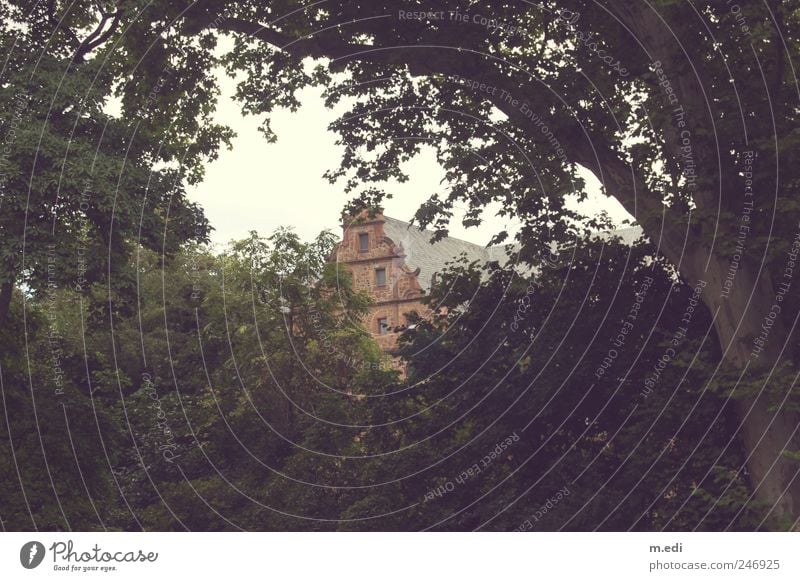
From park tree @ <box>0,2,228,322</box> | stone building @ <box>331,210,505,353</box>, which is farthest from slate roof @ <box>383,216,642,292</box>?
park tree @ <box>0,2,228,322</box>

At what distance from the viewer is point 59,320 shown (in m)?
34.1

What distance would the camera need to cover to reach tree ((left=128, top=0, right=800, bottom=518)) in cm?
1656

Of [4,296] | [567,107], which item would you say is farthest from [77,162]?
[567,107]

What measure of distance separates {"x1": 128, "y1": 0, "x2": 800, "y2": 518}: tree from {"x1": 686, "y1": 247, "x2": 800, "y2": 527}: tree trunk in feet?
0.10

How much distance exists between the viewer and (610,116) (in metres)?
20.4

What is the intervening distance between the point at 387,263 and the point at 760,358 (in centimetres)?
1731

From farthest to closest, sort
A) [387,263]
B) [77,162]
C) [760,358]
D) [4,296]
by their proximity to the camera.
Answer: [387,263]
[4,296]
[77,162]
[760,358]

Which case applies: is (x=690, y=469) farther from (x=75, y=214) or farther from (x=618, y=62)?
(x=75, y=214)

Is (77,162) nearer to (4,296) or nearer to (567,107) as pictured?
(4,296)

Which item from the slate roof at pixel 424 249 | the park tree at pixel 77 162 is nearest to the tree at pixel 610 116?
the park tree at pixel 77 162

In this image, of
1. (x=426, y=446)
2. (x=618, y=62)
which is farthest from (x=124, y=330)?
(x=618, y=62)

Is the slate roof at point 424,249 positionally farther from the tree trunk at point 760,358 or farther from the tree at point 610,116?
the tree trunk at point 760,358

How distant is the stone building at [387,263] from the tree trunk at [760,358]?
14.2 meters

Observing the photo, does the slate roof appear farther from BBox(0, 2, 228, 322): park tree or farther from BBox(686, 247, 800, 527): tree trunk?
BBox(686, 247, 800, 527): tree trunk
